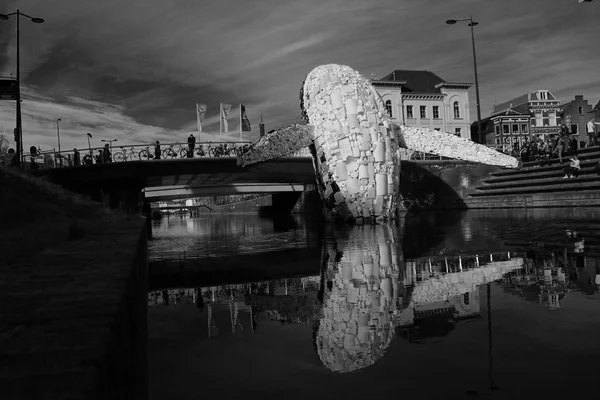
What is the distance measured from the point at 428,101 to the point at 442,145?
185 feet

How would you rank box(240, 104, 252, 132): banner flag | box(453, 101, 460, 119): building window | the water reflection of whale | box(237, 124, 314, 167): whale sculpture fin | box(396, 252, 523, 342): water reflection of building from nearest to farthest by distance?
the water reflection of whale → box(396, 252, 523, 342): water reflection of building → box(237, 124, 314, 167): whale sculpture fin → box(240, 104, 252, 132): banner flag → box(453, 101, 460, 119): building window

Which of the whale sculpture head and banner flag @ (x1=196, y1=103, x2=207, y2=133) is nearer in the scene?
the whale sculpture head

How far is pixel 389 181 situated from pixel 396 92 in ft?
187

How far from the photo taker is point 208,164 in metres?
37.0

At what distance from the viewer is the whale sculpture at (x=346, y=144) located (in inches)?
757

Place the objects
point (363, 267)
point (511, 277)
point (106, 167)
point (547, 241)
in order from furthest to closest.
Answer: point (106, 167) → point (547, 241) → point (363, 267) → point (511, 277)

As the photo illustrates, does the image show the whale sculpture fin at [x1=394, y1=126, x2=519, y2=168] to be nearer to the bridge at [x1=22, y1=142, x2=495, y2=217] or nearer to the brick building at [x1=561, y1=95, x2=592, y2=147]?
the bridge at [x1=22, y1=142, x2=495, y2=217]

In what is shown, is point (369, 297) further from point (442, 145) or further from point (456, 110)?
point (456, 110)

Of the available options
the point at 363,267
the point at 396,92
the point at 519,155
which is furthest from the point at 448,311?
the point at 396,92

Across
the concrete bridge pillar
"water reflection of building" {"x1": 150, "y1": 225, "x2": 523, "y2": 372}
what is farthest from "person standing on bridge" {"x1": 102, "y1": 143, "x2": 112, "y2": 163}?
"water reflection of building" {"x1": 150, "y1": 225, "x2": 523, "y2": 372}

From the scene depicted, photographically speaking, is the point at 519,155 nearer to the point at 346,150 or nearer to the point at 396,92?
the point at 346,150

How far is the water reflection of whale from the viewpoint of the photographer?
13.4 ft

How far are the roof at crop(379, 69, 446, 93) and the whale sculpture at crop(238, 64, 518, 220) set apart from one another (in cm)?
5784

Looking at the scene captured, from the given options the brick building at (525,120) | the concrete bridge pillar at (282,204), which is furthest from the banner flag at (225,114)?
the brick building at (525,120)
